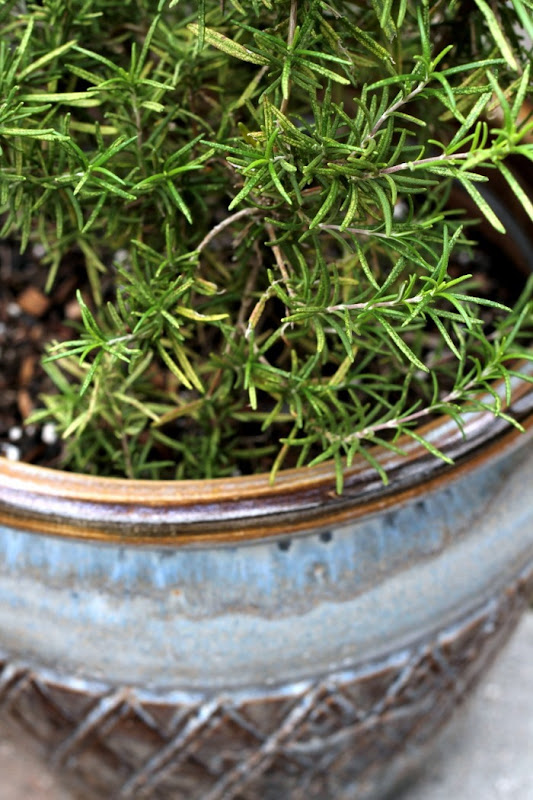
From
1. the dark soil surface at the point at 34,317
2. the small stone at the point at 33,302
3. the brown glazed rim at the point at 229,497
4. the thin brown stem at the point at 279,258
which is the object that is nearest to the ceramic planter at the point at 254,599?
the brown glazed rim at the point at 229,497

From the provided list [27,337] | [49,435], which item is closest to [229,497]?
[49,435]

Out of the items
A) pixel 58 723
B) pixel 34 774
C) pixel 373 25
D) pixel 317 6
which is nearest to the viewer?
pixel 317 6

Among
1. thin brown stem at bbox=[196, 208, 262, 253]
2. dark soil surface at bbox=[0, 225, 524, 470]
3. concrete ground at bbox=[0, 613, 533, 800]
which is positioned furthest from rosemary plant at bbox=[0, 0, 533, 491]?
concrete ground at bbox=[0, 613, 533, 800]

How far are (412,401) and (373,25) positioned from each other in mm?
295

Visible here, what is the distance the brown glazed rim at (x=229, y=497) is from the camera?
521 mm

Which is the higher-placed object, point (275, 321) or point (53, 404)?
point (275, 321)

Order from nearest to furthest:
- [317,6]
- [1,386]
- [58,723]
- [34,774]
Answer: [317,6] → [58,723] → [1,386] → [34,774]

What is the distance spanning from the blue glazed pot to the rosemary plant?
4cm

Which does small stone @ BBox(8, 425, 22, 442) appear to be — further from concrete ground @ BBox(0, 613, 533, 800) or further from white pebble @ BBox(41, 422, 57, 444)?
concrete ground @ BBox(0, 613, 533, 800)

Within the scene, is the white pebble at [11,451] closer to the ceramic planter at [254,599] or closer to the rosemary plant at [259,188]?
the rosemary plant at [259,188]

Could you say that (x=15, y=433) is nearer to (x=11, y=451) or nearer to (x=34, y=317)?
(x=11, y=451)

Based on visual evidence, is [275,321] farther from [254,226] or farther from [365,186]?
[365,186]

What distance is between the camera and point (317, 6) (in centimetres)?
44

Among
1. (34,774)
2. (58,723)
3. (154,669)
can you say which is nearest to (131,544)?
(154,669)
